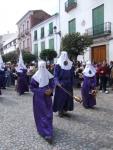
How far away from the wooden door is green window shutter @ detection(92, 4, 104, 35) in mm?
1111

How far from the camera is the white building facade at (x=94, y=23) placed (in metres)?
25.7

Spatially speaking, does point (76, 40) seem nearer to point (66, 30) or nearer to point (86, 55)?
point (86, 55)

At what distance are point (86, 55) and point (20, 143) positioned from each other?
2228cm

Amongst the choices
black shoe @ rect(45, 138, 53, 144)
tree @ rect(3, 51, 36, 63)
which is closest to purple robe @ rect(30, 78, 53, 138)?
black shoe @ rect(45, 138, 53, 144)

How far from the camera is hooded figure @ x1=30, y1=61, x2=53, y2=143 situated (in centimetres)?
783

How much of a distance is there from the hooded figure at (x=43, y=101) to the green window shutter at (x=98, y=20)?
1839cm

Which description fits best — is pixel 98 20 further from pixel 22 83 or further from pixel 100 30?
pixel 22 83

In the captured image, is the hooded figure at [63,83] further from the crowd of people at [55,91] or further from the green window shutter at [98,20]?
the green window shutter at [98,20]

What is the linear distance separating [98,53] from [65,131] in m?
19.4

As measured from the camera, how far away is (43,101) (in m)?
8.03

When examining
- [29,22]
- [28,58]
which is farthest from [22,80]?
[29,22]

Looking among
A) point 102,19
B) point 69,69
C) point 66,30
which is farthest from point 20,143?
point 66,30

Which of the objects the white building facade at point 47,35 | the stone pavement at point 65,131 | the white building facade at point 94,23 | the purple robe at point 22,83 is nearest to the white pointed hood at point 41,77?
the stone pavement at point 65,131

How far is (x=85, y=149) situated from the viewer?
22.4ft
